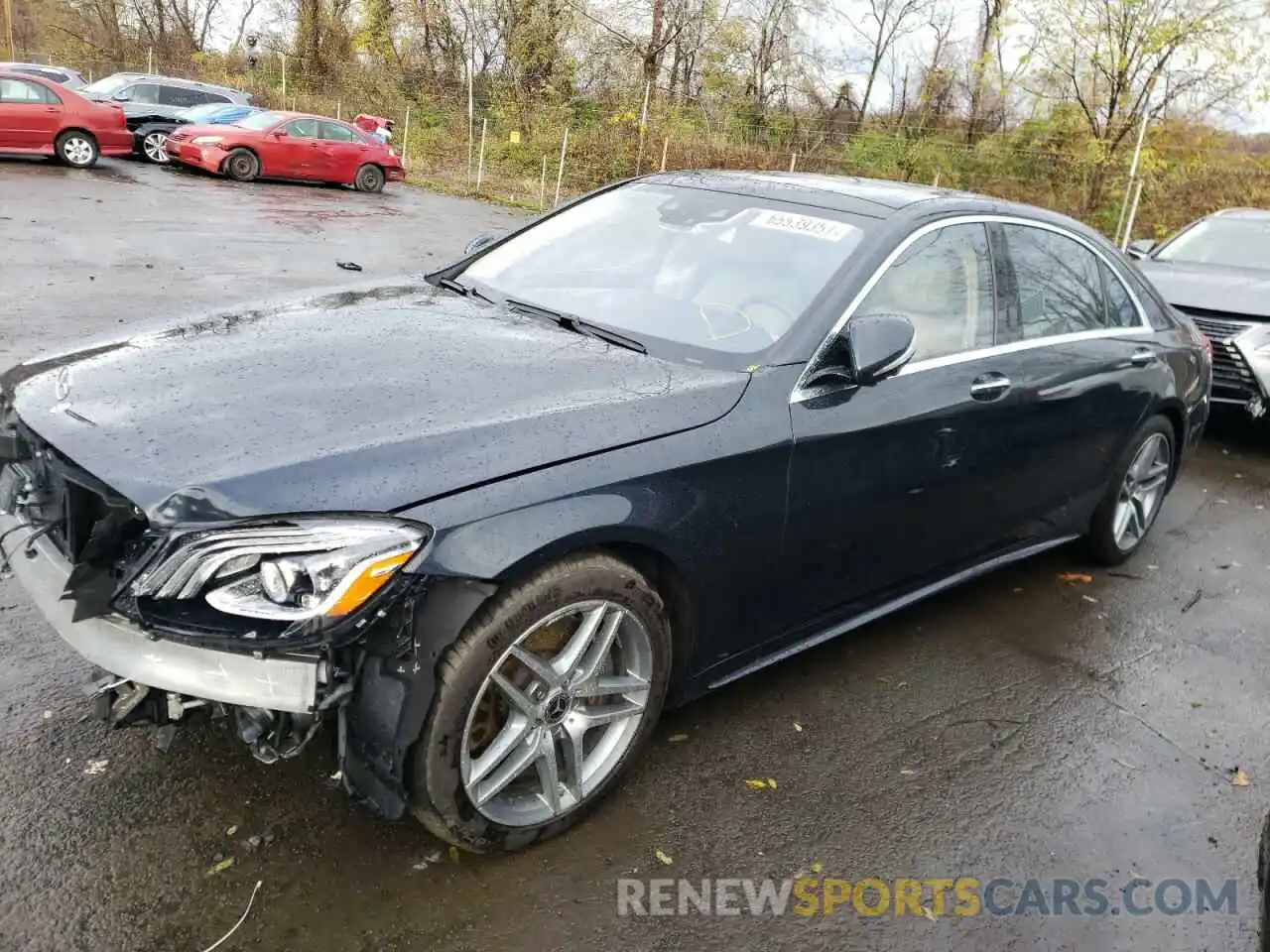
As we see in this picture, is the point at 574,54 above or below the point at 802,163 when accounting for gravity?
A: above

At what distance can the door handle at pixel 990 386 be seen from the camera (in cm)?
354

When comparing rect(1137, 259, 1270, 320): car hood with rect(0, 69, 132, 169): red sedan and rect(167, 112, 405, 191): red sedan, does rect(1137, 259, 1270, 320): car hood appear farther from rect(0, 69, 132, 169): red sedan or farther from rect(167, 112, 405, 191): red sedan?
rect(0, 69, 132, 169): red sedan

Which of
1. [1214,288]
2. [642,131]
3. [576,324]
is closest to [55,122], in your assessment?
[642,131]

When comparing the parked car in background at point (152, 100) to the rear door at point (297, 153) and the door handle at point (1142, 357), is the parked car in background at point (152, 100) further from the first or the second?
the door handle at point (1142, 357)

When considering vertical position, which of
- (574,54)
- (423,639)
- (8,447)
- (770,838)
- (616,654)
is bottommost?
(770,838)

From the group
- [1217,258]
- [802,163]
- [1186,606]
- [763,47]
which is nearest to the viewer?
[1186,606]

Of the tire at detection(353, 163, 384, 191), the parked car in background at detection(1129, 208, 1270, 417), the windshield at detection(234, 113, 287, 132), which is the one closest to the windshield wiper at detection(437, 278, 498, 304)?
the parked car in background at detection(1129, 208, 1270, 417)

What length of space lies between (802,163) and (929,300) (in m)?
18.7

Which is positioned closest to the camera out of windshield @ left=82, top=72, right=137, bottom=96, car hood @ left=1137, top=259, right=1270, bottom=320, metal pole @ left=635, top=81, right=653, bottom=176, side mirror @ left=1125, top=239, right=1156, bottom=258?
car hood @ left=1137, top=259, right=1270, bottom=320

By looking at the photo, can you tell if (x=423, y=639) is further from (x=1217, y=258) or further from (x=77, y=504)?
(x=1217, y=258)

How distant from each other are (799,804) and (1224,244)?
299 inches

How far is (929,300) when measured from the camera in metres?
3.50

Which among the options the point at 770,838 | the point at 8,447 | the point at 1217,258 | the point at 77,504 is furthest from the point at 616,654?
the point at 1217,258

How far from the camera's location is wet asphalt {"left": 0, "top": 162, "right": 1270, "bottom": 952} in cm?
240
